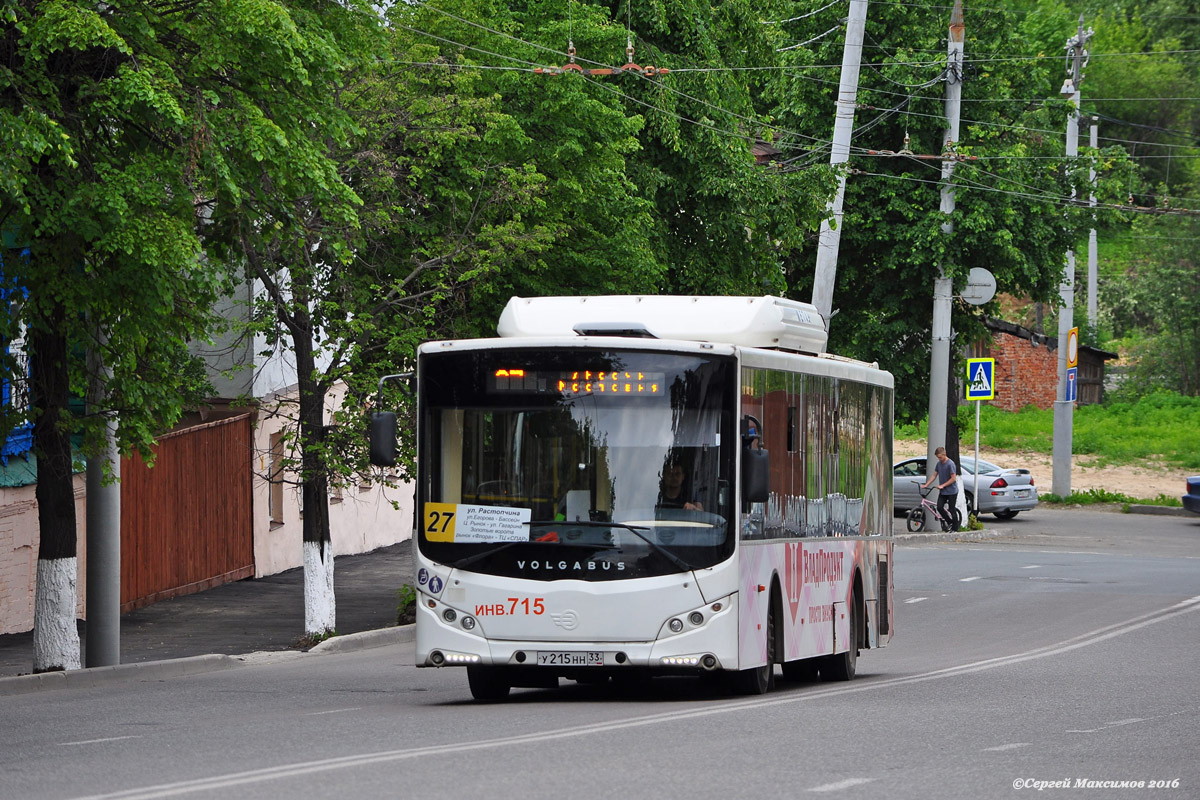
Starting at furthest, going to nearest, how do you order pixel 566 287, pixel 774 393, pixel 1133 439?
pixel 1133 439
pixel 566 287
pixel 774 393

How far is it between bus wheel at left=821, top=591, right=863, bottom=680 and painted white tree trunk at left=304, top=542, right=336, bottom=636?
7.41 meters

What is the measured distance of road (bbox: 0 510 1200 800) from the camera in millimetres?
8719

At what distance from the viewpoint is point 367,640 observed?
69.7ft

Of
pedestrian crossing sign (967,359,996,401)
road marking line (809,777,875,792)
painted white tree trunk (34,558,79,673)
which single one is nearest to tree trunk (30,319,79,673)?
painted white tree trunk (34,558,79,673)

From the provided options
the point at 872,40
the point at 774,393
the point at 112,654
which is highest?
the point at 872,40

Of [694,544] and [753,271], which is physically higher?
[753,271]

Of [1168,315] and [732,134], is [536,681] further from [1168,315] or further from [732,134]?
[1168,315]

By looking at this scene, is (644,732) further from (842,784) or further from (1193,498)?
(1193,498)

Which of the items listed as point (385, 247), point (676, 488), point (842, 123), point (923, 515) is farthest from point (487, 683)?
point (923, 515)

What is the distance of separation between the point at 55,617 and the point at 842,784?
1049 cm

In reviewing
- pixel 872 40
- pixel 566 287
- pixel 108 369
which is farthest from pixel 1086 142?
pixel 108 369

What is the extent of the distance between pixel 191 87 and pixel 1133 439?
49.2m

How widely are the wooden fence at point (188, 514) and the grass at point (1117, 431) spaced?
29.2 metres

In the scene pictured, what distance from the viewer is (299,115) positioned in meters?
15.9
